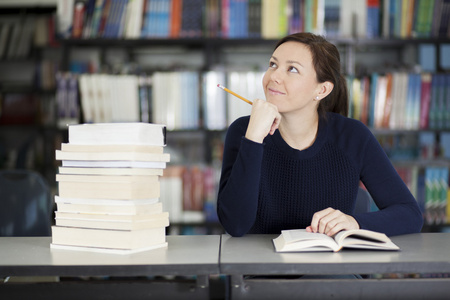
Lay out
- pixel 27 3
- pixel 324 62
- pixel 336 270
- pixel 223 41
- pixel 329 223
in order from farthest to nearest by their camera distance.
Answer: pixel 27 3, pixel 223 41, pixel 324 62, pixel 329 223, pixel 336 270

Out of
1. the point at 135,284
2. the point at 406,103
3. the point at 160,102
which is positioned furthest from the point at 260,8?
the point at 135,284

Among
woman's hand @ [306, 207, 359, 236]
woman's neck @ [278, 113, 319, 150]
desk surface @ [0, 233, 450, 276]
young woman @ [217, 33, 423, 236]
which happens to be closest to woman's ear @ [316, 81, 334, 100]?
young woman @ [217, 33, 423, 236]

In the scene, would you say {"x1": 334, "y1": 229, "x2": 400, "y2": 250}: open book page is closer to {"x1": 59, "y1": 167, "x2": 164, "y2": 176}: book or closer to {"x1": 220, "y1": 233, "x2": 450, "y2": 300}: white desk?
{"x1": 220, "y1": 233, "x2": 450, "y2": 300}: white desk

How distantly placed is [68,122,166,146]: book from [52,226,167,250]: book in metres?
0.21

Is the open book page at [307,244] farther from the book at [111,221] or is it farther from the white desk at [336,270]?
the book at [111,221]

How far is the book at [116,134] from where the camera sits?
3.82ft

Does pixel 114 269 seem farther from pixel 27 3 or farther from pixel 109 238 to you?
pixel 27 3

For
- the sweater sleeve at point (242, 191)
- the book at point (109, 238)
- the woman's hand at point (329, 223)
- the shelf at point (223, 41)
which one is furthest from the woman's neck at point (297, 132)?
the shelf at point (223, 41)

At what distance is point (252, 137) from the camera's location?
1.40 metres

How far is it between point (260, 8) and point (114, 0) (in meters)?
0.87

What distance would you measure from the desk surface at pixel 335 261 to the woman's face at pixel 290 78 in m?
0.58

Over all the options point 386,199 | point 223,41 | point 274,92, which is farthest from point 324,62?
point 223,41

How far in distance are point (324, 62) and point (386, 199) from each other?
483 mm

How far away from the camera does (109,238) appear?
114 cm
